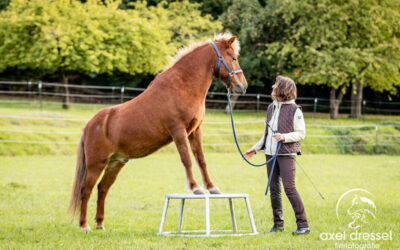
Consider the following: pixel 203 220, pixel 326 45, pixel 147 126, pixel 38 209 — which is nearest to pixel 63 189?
pixel 38 209

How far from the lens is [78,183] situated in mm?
6609

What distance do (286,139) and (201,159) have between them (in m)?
1.08

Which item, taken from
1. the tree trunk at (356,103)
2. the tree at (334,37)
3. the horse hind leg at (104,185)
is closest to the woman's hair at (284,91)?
the horse hind leg at (104,185)

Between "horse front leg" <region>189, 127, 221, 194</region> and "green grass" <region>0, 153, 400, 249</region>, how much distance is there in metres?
0.63

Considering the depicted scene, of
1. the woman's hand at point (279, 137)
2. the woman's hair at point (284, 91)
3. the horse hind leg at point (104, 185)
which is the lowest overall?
the horse hind leg at point (104, 185)

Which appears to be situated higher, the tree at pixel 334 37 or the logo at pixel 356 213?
the tree at pixel 334 37

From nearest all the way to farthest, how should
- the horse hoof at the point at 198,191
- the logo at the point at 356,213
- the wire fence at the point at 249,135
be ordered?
the horse hoof at the point at 198,191, the logo at the point at 356,213, the wire fence at the point at 249,135

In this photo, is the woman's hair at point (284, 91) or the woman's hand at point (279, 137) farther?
the woman's hair at point (284, 91)

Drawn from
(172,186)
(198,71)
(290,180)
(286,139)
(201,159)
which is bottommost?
(172,186)

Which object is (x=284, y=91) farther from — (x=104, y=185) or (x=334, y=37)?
(x=334, y=37)

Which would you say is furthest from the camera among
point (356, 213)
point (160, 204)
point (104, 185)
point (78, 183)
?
point (160, 204)

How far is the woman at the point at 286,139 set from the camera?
18.5 feet

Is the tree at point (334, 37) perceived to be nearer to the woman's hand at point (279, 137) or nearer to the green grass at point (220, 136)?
the green grass at point (220, 136)

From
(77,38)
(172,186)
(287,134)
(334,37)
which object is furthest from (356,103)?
(287,134)
